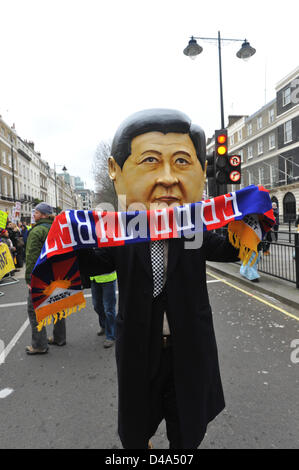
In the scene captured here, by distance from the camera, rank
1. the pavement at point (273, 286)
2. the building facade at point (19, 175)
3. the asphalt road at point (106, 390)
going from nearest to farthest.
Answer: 1. the asphalt road at point (106, 390)
2. the pavement at point (273, 286)
3. the building facade at point (19, 175)

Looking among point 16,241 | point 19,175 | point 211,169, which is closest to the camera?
point 211,169

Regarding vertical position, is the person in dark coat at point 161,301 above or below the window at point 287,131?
below

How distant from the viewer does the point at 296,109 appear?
2611 centimetres

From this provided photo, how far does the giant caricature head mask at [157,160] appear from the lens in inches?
67.7

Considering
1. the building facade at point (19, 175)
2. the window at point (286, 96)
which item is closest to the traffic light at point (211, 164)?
the building facade at point (19, 175)

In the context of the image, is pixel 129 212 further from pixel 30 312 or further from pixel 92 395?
pixel 30 312

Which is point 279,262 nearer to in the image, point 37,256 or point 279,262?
point 279,262

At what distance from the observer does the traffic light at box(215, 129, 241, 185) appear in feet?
22.9

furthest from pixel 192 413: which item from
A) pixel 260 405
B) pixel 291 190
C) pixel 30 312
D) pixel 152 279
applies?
pixel 291 190

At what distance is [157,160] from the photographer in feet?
5.69

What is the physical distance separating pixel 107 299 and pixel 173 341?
2522 millimetres

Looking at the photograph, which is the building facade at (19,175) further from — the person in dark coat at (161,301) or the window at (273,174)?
the window at (273,174)

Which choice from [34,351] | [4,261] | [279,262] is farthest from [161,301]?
[4,261]

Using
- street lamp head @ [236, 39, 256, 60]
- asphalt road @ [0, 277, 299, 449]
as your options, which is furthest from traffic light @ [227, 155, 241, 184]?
street lamp head @ [236, 39, 256, 60]
